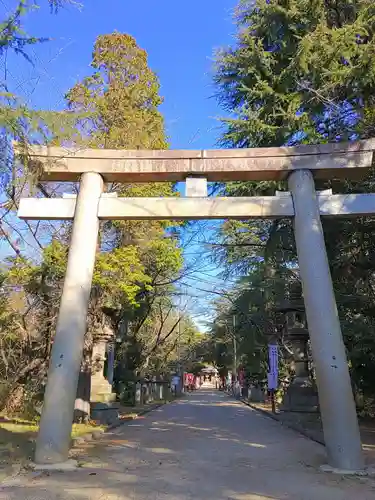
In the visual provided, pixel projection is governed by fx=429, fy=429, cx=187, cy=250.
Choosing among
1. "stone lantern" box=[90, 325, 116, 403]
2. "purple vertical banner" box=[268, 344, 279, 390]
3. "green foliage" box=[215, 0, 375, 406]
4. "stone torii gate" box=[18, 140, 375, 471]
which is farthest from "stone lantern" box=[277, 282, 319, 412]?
"stone torii gate" box=[18, 140, 375, 471]

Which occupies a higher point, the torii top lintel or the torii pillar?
the torii top lintel

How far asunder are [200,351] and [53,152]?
54.3m

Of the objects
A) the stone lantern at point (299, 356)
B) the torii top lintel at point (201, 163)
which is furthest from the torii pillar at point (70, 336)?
the stone lantern at point (299, 356)

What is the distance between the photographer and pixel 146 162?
315 inches

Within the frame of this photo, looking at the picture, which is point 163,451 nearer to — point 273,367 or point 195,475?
point 195,475

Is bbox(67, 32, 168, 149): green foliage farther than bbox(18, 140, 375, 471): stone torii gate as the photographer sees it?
Yes

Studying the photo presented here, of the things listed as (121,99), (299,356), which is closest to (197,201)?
(121,99)

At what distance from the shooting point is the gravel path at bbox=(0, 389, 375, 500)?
487cm

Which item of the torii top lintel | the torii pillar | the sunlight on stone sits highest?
the torii top lintel

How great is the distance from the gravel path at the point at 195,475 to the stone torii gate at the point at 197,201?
68.0 inches

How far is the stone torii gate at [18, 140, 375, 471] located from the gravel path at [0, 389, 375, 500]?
1.73m

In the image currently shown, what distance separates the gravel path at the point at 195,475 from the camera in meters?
4.87

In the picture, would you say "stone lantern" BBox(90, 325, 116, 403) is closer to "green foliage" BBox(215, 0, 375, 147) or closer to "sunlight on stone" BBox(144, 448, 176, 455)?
"sunlight on stone" BBox(144, 448, 176, 455)

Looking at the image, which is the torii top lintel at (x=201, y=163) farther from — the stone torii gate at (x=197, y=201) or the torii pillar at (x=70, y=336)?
the torii pillar at (x=70, y=336)
